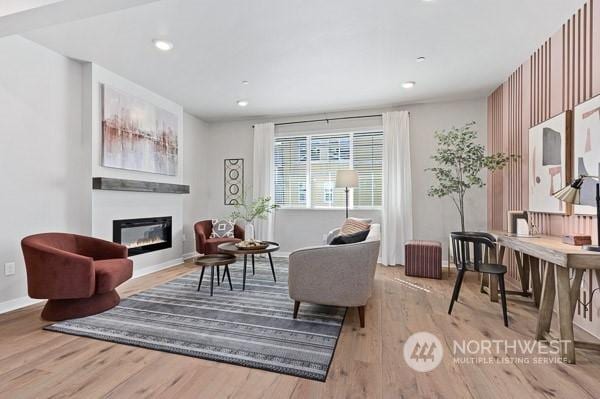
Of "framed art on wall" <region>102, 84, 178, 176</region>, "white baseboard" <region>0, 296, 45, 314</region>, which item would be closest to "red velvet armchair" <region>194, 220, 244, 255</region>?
"framed art on wall" <region>102, 84, 178, 176</region>

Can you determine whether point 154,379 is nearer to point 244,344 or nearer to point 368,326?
point 244,344

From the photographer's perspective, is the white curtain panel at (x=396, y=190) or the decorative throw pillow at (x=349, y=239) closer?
the decorative throw pillow at (x=349, y=239)

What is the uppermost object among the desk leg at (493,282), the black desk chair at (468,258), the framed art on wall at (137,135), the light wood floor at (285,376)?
the framed art on wall at (137,135)

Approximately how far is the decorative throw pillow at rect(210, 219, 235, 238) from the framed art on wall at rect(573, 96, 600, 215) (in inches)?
176

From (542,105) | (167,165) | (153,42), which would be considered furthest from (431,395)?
(167,165)

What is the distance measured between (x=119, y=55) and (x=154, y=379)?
3.39m

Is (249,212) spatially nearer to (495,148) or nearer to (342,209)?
(342,209)

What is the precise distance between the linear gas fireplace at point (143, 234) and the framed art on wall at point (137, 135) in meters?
0.77

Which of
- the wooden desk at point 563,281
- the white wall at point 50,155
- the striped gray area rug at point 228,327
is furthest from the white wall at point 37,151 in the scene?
the wooden desk at point 563,281

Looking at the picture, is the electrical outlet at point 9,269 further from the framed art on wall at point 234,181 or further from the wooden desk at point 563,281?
the wooden desk at point 563,281

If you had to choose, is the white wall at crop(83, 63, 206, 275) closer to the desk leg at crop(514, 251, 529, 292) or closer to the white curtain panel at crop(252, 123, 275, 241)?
the white curtain panel at crop(252, 123, 275, 241)

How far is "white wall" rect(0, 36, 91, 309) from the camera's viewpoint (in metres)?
2.95

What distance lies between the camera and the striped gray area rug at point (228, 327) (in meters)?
2.05

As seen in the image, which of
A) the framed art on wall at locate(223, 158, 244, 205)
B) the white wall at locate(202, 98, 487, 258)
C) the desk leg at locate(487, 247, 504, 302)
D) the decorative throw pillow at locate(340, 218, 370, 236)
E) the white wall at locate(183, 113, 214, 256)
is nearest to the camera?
the desk leg at locate(487, 247, 504, 302)
